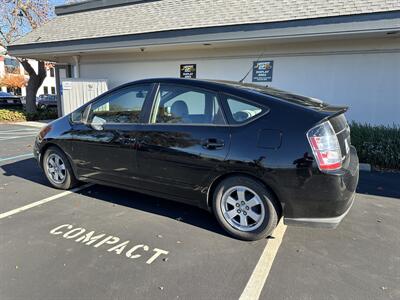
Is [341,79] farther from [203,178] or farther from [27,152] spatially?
[27,152]

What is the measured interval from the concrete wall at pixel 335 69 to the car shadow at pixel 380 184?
2441 mm

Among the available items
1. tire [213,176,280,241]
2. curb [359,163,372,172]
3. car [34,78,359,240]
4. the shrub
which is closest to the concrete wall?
curb [359,163,372,172]

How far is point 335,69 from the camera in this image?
775 centimetres

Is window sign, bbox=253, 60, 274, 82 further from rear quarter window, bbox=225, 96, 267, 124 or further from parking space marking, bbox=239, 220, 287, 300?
parking space marking, bbox=239, 220, 287, 300

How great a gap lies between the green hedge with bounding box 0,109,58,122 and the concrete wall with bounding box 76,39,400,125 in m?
9.24

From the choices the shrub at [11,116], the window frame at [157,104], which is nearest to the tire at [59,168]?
the window frame at [157,104]

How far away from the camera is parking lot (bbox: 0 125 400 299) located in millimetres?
2430

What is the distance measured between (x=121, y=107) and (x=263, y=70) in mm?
5768

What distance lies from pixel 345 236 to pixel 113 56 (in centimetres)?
1021

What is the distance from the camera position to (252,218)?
123 inches

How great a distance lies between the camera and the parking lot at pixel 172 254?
7.97 feet

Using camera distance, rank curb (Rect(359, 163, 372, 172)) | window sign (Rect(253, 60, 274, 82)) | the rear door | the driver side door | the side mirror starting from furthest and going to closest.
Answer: window sign (Rect(253, 60, 274, 82)) → curb (Rect(359, 163, 372, 172)) → the side mirror → the driver side door → the rear door

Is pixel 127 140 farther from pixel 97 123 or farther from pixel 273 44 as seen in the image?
pixel 273 44

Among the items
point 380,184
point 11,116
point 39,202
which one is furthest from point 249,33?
point 11,116
